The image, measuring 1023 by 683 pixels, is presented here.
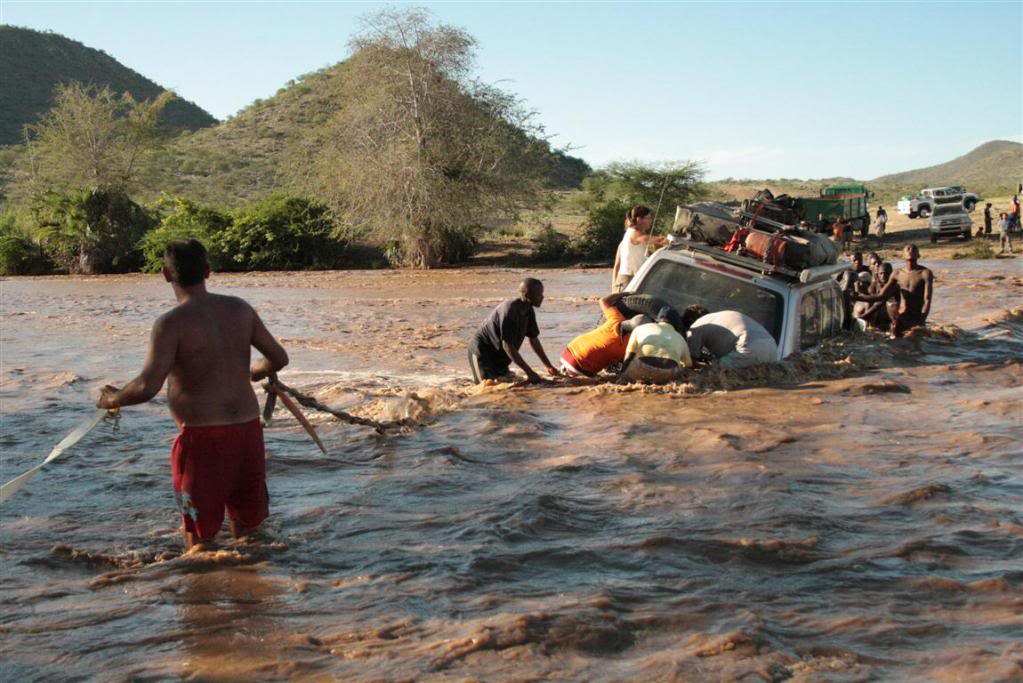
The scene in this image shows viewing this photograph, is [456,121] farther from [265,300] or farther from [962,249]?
[962,249]

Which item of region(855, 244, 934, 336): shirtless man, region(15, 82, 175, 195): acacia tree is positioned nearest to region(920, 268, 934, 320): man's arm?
region(855, 244, 934, 336): shirtless man

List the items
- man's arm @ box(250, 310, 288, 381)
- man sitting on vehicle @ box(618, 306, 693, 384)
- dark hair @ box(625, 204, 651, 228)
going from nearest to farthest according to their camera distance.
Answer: man's arm @ box(250, 310, 288, 381)
man sitting on vehicle @ box(618, 306, 693, 384)
dark hair @ box(625, 204, 651, 228)

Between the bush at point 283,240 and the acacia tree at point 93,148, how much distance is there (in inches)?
230

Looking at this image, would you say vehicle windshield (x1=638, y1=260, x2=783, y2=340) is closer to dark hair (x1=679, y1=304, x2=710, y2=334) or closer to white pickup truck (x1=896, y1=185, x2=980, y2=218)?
dark hair (x1=679, y1=304, x2=710, y2=334)

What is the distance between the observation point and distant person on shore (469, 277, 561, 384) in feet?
32.0

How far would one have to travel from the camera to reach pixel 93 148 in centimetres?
4059

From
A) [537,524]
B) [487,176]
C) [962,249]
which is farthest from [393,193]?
[537,524]

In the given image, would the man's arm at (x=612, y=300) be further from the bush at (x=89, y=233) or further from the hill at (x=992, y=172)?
the hill at (x=992, y=172)

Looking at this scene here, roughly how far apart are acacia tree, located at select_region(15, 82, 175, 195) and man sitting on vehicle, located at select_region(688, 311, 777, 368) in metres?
33.9

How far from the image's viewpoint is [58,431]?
10.0m

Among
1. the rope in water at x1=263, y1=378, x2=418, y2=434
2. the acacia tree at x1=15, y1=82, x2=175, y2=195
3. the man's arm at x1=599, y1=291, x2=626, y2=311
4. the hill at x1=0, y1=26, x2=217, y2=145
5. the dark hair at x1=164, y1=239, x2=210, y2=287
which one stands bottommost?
the rope in water at x1=263, y1=378, x2=418, y2=434

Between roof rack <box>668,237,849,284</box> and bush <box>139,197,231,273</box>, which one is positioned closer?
roof rack <box>668,237,849,284</box>

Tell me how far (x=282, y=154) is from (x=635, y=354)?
5734 centimetres

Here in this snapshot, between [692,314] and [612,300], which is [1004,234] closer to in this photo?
[692,314]
